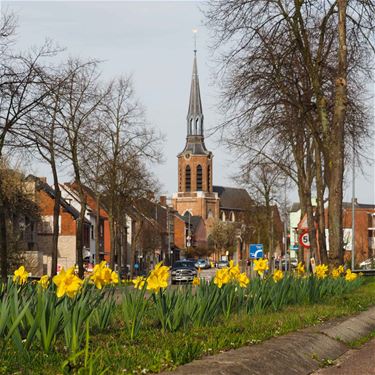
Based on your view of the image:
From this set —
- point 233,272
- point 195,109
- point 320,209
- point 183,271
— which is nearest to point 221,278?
point 233,272

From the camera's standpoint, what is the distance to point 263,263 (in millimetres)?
15633

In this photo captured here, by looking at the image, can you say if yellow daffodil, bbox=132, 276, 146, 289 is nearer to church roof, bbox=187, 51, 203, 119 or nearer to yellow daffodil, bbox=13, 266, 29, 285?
yellow daffodil, bbox=13, 266, 29, 285

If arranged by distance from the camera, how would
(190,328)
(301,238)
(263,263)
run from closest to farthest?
1. (190,328)
2. (263,263)
3. (301,238)

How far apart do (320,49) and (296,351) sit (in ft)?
61.7

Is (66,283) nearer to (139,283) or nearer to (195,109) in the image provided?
(139,283)

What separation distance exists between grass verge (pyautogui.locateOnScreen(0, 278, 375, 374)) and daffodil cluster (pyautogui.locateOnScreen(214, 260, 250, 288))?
0.55 metres

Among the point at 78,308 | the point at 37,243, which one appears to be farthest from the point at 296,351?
the point at 37,243

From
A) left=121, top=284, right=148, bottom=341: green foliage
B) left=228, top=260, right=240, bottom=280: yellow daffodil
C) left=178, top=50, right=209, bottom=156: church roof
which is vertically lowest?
left=121, top=284, right=148, bottom=341: green foliage

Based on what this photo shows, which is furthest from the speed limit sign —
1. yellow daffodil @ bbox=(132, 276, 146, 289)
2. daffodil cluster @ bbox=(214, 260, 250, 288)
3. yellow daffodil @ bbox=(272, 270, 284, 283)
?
yellow daffodil @ bbox=(132, 276, 146, 289)

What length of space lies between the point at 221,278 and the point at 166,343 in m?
3.91

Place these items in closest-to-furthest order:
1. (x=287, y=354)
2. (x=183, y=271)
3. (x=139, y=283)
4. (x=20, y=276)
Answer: (x=287, y=354)
(x=139, y=283)
(x=20, y=276)
(x=183, y=271)

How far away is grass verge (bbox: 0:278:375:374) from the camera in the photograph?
6.85m

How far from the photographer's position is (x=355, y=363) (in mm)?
9867

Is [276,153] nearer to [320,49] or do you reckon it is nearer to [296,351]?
[320,49]
